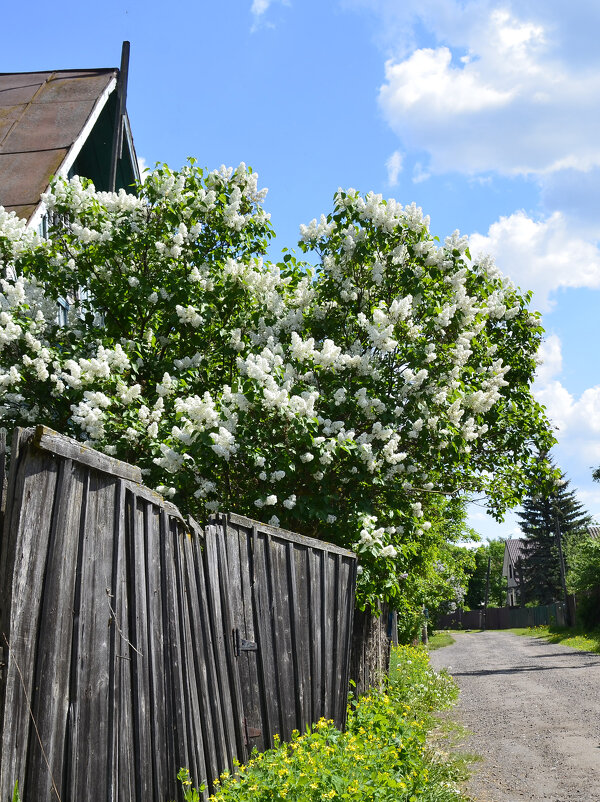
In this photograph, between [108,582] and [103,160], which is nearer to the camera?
[108,582]

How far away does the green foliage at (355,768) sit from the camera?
15.2ft

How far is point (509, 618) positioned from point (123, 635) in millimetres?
Answer: 65834

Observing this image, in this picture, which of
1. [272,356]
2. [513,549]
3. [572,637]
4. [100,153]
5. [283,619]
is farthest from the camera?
[513,549]

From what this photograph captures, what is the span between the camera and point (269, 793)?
457 centimetres

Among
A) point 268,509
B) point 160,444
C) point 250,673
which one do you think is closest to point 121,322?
point 160,444

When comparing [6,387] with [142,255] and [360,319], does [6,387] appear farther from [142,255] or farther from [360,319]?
[360,319]

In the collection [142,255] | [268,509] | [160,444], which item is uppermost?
[142,255]

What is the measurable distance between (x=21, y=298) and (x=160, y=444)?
8.87 feet

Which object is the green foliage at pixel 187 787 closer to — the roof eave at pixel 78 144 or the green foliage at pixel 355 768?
the green foliage at pixel 355 768

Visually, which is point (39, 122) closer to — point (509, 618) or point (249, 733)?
point (249, 733)

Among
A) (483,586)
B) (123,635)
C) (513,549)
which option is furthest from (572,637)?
(483,586)

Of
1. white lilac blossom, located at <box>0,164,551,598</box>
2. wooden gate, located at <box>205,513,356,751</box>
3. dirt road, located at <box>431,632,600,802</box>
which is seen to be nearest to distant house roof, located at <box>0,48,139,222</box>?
white lilac blossom, located at <box>0,164,551,598</box>

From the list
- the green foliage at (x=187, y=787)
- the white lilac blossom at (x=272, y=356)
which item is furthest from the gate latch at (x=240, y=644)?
the white lilac blossom at (x=272, y=356)

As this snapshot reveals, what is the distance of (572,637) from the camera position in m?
33.9
